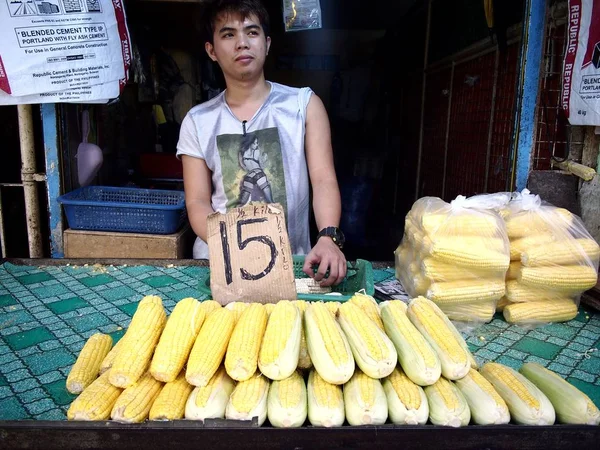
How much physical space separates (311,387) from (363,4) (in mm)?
6584

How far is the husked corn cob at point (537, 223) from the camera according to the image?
230 cm

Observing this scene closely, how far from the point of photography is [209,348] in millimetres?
1313

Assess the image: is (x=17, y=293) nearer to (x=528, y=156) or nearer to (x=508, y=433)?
(x=508, y=433)

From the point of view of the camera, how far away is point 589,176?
2.86 m

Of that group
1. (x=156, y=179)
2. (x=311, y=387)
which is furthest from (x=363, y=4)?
(x=311, y=387)

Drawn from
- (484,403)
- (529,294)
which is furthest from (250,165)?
(484,403)

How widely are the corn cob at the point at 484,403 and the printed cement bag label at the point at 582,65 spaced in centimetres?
219

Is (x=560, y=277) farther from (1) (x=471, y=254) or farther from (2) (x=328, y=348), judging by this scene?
(2) (x=328, y=348)

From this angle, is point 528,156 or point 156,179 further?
point 156,179

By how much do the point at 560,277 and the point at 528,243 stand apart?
215 mm

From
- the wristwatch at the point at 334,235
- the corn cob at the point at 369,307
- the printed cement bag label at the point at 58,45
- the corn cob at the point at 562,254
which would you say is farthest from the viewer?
the printed cement bag label at the point at 58,45

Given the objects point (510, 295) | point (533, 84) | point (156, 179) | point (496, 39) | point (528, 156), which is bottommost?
point (510, 295)

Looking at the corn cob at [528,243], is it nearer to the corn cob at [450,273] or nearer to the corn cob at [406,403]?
the corn cob at [450,273]

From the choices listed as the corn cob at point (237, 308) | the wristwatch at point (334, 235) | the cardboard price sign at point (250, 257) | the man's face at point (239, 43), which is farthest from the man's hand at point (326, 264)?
the man's face at point (239, 43)
